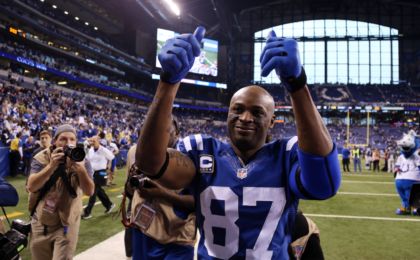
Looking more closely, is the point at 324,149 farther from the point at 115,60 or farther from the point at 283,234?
the point at 115,60

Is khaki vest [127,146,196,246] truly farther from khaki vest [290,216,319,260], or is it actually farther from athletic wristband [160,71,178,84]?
athletic wristband [160,71,178,84]

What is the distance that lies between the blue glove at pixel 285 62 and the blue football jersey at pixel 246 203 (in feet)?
1.42

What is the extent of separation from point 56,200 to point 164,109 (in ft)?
7.04

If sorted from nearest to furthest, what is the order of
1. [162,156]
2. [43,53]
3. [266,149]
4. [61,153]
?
[162,156], [266,149], [61,153], [43,53]

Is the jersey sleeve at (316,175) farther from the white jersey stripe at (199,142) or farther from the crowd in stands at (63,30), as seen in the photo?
the crowd in stands at (63,30)

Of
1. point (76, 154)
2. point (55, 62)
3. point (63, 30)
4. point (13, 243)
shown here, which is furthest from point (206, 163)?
point (63, 30)

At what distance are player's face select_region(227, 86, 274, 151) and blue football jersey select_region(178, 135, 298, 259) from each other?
0.10 metres

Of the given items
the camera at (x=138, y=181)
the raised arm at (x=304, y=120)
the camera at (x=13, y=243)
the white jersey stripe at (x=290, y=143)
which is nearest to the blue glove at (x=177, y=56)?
the raised arm at (x=304, y=120)

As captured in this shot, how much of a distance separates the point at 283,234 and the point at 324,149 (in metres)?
0.53

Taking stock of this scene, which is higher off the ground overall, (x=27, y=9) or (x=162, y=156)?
(x=27, y=9)

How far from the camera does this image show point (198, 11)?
155 feet

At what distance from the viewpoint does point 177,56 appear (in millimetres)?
1411

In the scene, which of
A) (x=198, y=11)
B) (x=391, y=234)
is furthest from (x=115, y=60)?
(x=391, y=234)

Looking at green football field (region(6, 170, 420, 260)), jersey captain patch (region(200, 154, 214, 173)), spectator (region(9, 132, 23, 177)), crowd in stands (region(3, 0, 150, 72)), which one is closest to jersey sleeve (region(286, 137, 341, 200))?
jersey captain patch (region(200, 154, 214, 173))
